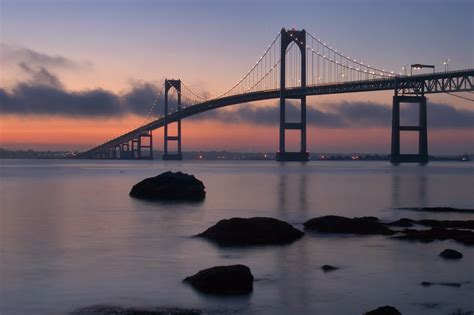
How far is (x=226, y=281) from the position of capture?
9.24 m

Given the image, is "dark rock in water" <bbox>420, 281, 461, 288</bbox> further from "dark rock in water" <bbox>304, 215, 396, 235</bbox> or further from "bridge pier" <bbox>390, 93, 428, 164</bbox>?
"bridge pier" <bbox>390, 93, 428, 164</bbox>

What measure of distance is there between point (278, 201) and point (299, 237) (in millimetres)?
13208

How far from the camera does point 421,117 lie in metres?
67.9

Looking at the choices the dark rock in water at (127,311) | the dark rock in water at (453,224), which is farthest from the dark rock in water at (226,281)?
the dark rock in water at (453,224)

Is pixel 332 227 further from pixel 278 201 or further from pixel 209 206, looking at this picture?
pixel 278 201

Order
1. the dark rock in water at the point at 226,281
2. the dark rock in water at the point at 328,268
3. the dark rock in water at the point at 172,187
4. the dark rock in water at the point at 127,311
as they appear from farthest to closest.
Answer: the dark rock in water at the point at 172,187, the dark rock in water at the point at 328,268, the dark rock in water at the point at 226,281, the dark rock in water at the point at 127,311

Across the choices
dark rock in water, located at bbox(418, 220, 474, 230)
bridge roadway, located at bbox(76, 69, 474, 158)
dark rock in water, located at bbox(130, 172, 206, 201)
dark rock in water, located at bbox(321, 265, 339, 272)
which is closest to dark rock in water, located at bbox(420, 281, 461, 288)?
dark rock in water, located at bbox(321, 265, 339, 272)

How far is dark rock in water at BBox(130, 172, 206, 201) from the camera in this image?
78.7ft

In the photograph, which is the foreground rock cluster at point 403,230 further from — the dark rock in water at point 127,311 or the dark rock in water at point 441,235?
the dark rock in water at point 127,311

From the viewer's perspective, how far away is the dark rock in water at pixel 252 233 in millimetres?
13656

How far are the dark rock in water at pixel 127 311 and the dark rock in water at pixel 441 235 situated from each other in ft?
22.6

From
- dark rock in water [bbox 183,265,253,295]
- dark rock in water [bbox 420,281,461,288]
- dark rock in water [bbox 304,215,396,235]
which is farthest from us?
dark rock in water [bbox 304,215,396,235]

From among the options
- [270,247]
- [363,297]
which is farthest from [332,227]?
[363,297]

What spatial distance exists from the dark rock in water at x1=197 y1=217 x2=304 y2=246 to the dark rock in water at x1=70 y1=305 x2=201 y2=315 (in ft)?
16.4
